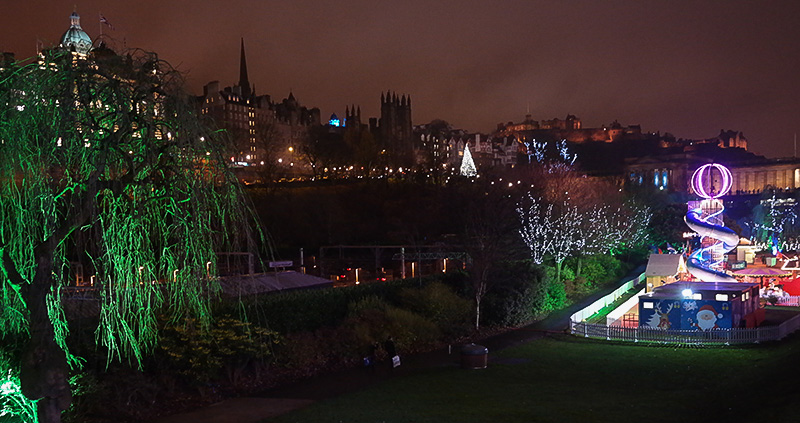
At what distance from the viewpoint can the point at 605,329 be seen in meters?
28.6

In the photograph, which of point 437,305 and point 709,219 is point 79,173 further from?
point 709,219

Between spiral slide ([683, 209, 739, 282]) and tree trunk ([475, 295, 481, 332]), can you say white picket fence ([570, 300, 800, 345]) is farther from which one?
spiral slide ([683, 209, 739, 282])

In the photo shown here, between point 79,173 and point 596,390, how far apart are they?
14.4m

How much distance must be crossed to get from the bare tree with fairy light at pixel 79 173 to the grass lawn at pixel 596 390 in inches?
285

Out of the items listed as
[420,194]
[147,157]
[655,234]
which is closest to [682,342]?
[147,157]

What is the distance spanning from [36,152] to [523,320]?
25.7 m

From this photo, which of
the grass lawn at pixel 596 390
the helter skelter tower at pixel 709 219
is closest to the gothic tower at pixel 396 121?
the helter skelter tower at pixel 709 219

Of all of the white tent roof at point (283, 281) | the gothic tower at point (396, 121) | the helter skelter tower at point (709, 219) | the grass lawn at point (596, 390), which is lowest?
the grass lawn at point (596, 390)

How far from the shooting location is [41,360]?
35.2 ft

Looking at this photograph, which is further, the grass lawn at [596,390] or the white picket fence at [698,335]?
the white picket fence at [698,335]

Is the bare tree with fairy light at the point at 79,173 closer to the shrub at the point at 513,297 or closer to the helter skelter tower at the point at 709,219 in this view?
the shrub at the point at 513,297

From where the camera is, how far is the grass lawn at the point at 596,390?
54.9 ft

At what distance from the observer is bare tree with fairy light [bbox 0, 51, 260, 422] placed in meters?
10.4

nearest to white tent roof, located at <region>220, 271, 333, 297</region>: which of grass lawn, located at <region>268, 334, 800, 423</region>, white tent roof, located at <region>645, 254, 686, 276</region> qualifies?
grass lawn, located at <region>268, 334, 800, 423</region>
